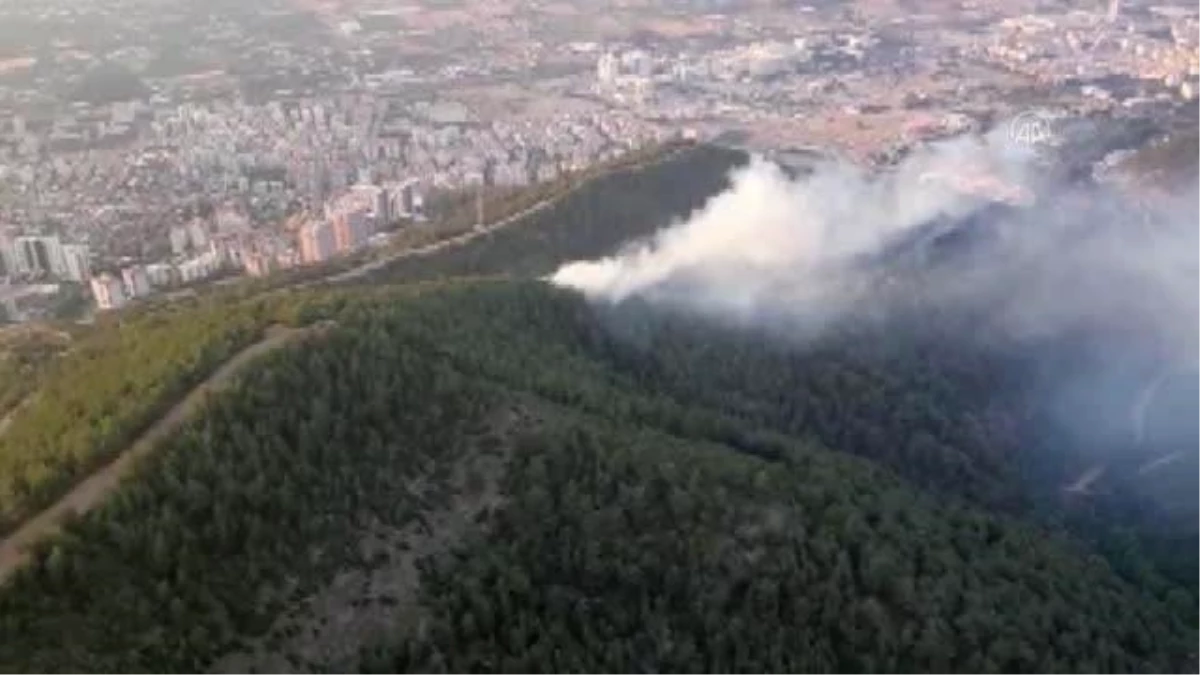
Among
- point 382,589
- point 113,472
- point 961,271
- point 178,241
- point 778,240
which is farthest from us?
point 178,241

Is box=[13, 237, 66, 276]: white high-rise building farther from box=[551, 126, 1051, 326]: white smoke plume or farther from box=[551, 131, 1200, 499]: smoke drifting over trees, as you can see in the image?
box=[551, 126, 1051, 326]: white smoke plume

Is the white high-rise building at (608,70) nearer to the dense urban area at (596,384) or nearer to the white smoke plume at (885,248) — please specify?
the dense urban area at (596,384)

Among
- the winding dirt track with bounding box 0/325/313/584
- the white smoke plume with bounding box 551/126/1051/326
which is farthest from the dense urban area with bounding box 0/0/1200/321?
the winding dirt track with bounding box 0/325/313/584

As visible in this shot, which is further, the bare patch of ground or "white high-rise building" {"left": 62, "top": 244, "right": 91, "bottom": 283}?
"white high-rise building" {"left": 62, "top": 244, "right": 91, "bottom": 283}

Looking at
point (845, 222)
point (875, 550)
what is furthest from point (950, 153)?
point (875, 550)

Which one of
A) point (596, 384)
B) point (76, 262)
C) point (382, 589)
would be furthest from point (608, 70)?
point (382, 589)

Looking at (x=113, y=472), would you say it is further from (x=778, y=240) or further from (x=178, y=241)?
(x=178, y=241)

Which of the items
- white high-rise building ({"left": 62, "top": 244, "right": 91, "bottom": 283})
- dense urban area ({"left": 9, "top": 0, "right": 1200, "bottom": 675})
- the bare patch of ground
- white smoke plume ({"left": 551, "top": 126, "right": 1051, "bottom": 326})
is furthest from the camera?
white high-rise building ({"left": 62, "top": 244, "right": 91, "bottom": 283})
